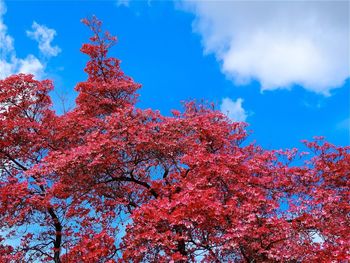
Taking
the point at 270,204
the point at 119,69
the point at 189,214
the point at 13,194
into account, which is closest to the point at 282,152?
the point at 270,204

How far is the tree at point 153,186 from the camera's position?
13219 millimetres

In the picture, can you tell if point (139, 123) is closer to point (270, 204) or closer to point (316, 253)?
point (270, 204)

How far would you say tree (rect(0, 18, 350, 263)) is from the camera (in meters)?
13.2

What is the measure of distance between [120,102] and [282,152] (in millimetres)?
8038

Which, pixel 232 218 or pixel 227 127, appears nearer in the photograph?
pixel 232 218

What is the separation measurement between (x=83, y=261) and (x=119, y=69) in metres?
11.0

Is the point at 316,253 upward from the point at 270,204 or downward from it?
downward

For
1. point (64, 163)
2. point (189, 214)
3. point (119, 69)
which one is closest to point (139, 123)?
point (64, 163)

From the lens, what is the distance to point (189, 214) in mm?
12812

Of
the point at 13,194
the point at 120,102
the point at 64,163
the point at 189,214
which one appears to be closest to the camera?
the point at 189,214

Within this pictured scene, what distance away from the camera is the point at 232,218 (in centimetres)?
1336

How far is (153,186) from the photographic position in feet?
53.8

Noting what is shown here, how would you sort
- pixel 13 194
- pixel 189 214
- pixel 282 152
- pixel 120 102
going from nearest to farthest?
pixel 189 214
pixel 13 194
pixel 282 152
pixel 120 102

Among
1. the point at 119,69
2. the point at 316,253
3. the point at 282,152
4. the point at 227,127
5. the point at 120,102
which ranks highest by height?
the point at 119,69
